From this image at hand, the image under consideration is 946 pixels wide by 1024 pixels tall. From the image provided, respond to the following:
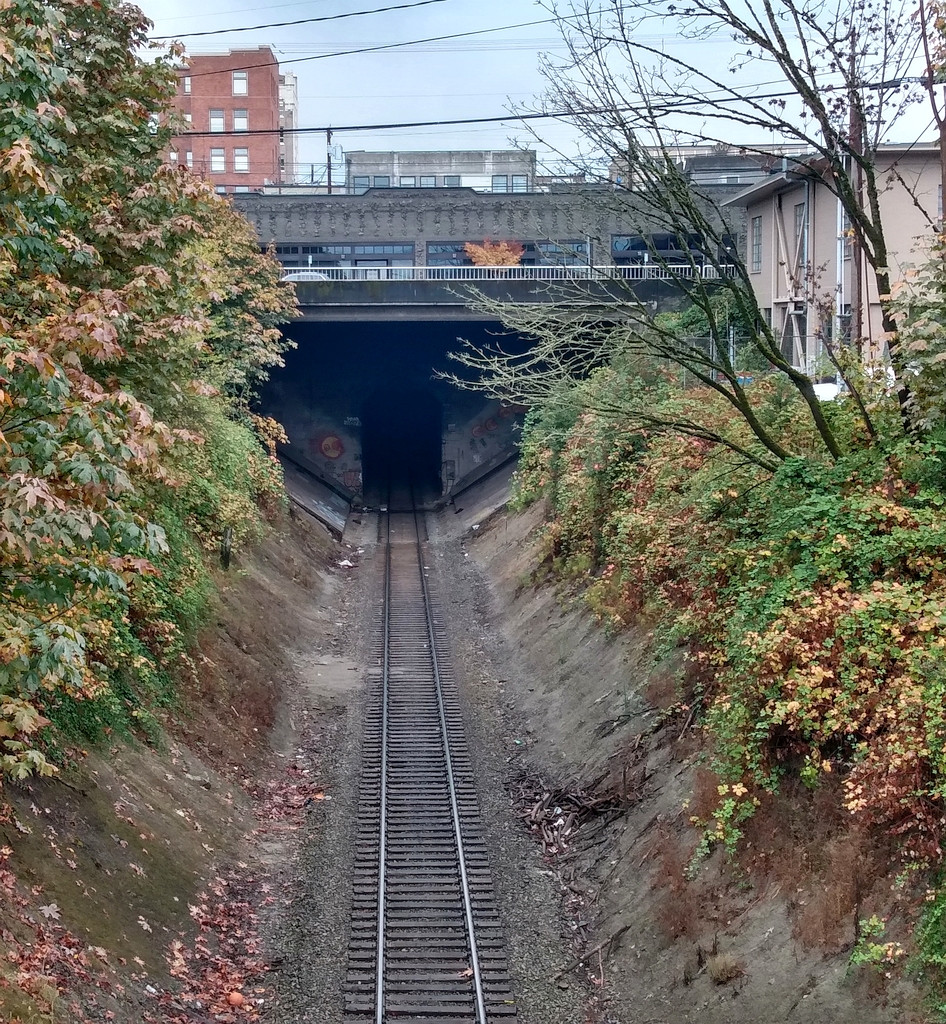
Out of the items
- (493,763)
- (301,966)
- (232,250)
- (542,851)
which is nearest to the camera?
(301,966)

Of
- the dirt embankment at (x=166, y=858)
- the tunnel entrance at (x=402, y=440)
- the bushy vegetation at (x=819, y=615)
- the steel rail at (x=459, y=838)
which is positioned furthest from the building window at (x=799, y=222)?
the tunnel entrance at (x=402, y=440)

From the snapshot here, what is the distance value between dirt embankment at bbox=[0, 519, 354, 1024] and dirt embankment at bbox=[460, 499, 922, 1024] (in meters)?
3.84

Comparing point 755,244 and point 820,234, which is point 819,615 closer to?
point 820,234

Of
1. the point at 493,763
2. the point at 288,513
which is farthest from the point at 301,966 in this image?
the point at 288,513

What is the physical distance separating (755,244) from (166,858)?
2694 cm

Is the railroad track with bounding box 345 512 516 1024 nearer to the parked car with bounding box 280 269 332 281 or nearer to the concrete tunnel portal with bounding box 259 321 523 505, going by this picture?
the parked car with bounding box 280 269 332 281

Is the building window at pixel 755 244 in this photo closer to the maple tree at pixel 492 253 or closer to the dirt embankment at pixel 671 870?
the dirt embankment at pixel 671 870

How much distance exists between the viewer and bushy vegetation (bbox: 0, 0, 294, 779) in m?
7.19

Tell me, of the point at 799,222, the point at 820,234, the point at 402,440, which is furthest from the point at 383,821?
the point at 402,440

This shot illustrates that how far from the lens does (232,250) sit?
1182 inches

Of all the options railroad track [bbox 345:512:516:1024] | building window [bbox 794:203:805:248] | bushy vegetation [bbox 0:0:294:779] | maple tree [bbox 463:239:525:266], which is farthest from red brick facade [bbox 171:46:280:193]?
railroad track [bbox 345:512:516:1024]

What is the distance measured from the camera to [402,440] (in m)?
57.2

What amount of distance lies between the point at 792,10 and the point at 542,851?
10898 mm

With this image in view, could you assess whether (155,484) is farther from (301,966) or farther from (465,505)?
(465,505)
